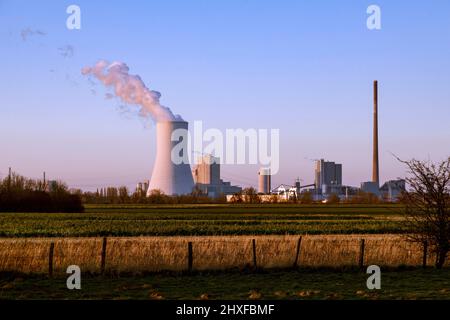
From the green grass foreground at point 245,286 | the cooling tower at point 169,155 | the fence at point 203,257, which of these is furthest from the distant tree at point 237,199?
the green grass foreground at point 245,286

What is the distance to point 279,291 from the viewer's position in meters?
12.3

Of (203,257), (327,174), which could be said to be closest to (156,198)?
(327,174)

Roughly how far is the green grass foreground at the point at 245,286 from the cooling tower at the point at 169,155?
3885 centimetres

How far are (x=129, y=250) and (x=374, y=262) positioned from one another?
623 cm

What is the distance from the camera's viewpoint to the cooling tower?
177 ft

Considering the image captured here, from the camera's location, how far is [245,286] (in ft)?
43.1

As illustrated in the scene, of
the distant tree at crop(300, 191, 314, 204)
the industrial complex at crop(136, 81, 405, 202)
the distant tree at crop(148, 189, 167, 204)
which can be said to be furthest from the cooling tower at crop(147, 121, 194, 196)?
the distant tree at crop(300, 191, 314, 204)

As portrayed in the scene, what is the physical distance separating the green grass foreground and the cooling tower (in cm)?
3885

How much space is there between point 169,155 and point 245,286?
41.4m

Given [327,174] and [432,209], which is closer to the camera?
[432,209]

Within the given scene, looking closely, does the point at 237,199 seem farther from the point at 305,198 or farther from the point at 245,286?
the point at 245,286

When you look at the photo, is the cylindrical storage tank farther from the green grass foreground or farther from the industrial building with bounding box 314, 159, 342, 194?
the green grass foreground

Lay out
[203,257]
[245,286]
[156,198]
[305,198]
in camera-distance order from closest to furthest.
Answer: [245,286]
[203,257]
[156,198]
[305,198]

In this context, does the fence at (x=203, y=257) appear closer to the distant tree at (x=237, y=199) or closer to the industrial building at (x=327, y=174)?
the distant tree at (x=237, y=199)
